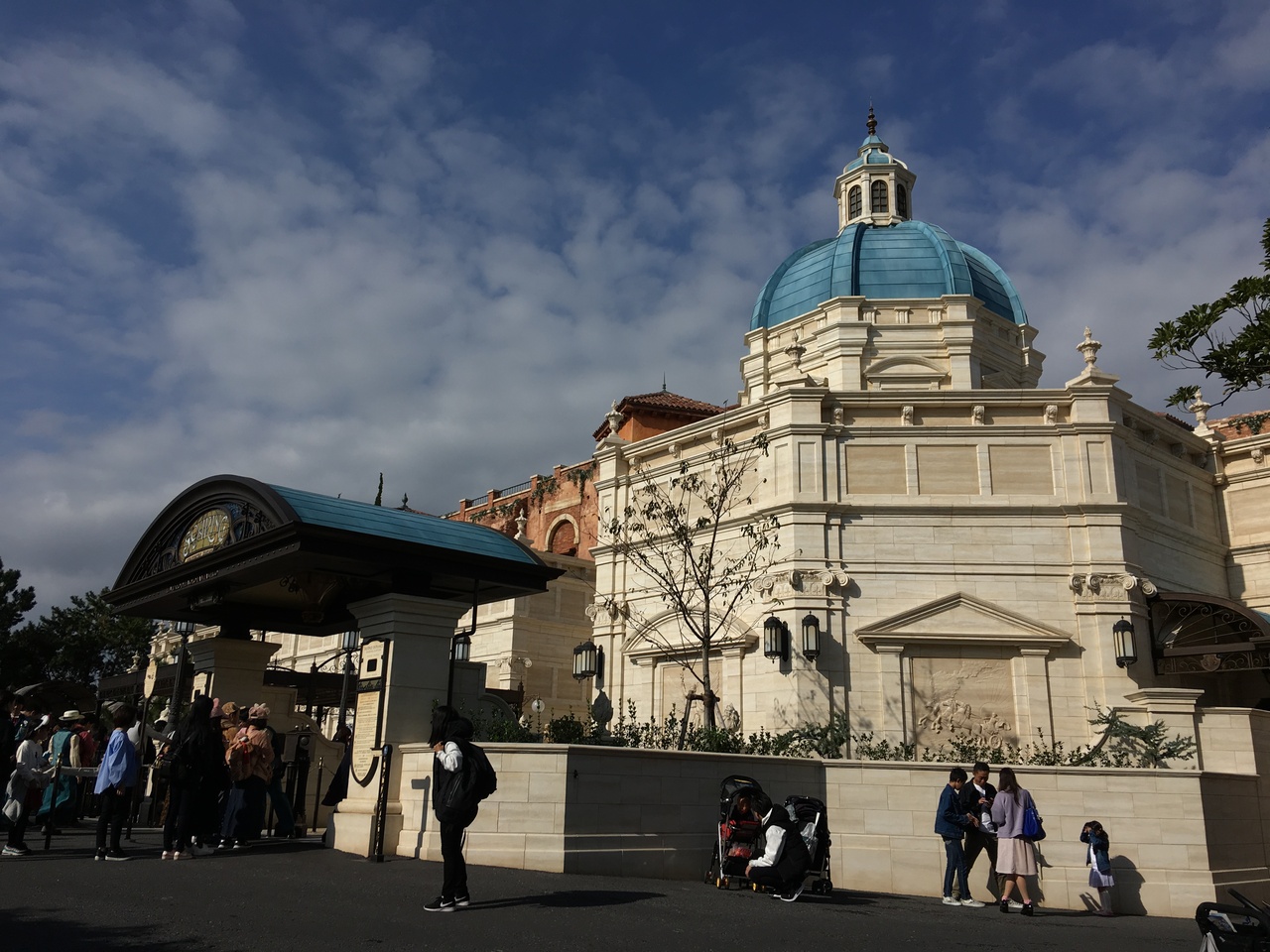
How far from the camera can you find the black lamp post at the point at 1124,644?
64.8 feet

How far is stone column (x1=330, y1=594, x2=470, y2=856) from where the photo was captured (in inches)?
485

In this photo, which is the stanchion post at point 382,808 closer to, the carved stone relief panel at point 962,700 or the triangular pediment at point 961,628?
the triangular pediment at point 961,628

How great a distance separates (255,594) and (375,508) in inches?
149

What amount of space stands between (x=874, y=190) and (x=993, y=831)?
2530 centimetres

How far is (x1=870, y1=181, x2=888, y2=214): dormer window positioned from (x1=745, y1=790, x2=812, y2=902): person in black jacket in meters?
26.4

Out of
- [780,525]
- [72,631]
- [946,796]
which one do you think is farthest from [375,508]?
[72,631]

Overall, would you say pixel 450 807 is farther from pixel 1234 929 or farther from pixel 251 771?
pixel 1234 929

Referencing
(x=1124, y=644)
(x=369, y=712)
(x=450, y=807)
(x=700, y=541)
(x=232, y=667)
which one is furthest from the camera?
(x=700, y=541)

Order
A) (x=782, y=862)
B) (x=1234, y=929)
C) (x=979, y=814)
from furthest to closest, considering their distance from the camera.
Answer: (x=979, y=814)
(x=782, y=862)
(x=1234, y=929)

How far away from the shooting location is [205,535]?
1423 centimetres

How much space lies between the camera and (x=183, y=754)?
11.3 meters

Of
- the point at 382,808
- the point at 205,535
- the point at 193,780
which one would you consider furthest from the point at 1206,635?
the point at 193,780

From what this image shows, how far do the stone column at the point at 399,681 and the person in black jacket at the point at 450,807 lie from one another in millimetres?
3111

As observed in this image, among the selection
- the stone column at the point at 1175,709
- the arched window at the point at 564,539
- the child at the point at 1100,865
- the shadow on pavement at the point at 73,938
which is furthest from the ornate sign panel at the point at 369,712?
the arched window at the point at 564,539
